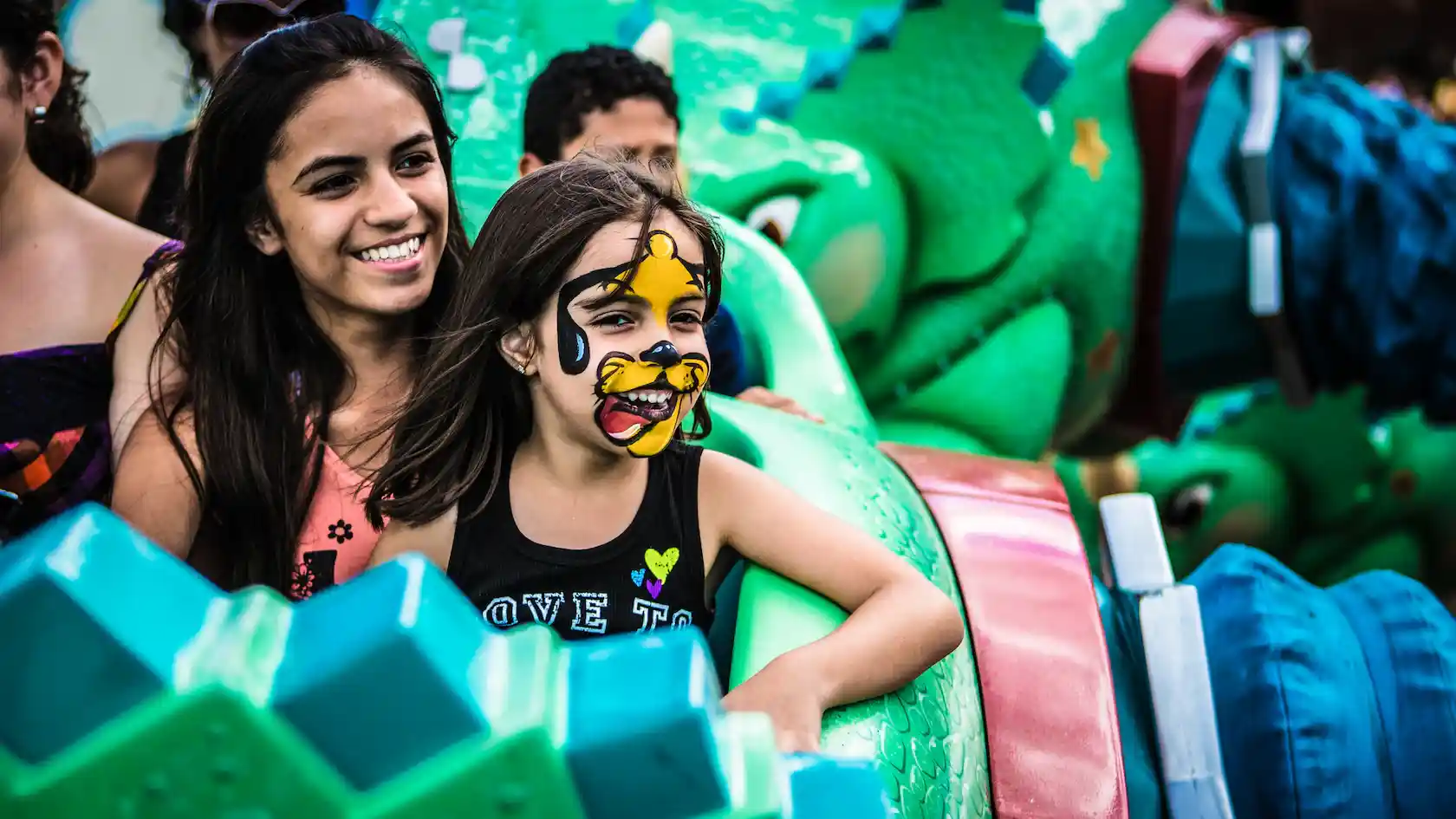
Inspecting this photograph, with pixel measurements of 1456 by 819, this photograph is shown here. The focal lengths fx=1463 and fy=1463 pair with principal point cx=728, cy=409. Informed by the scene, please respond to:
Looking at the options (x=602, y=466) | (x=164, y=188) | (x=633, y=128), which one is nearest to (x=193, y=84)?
(x=164, y=188)

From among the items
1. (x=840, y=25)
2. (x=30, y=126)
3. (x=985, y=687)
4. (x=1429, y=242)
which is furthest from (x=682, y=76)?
(x=985, y=687)

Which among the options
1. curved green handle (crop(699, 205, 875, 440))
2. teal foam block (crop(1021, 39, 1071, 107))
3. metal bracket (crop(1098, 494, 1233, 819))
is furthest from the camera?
teal foam block (crop(1021, 39, 1071, 107))

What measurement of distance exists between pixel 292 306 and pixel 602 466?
10.5 inches

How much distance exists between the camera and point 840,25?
1885 millimetres

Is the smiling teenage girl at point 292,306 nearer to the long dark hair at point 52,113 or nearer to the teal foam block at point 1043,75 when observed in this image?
the long dark hair at point 52,113

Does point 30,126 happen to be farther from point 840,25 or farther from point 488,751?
point 840,25

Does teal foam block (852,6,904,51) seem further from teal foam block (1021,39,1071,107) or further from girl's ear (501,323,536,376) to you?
girl's ear (501,323,536,376)

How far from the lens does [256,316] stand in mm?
965

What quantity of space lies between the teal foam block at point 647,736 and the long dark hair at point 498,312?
1.11ft

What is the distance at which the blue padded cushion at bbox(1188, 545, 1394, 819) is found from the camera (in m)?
0.97

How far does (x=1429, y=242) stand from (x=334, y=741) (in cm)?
174

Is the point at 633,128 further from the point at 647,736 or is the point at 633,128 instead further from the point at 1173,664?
the point at 647,736

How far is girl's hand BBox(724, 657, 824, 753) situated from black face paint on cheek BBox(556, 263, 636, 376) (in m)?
0.20

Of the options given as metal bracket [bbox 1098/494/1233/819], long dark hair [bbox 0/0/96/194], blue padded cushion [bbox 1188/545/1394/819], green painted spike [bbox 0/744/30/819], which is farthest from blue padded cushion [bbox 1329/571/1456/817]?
long dark hair [bbox 0/0/96/194]
